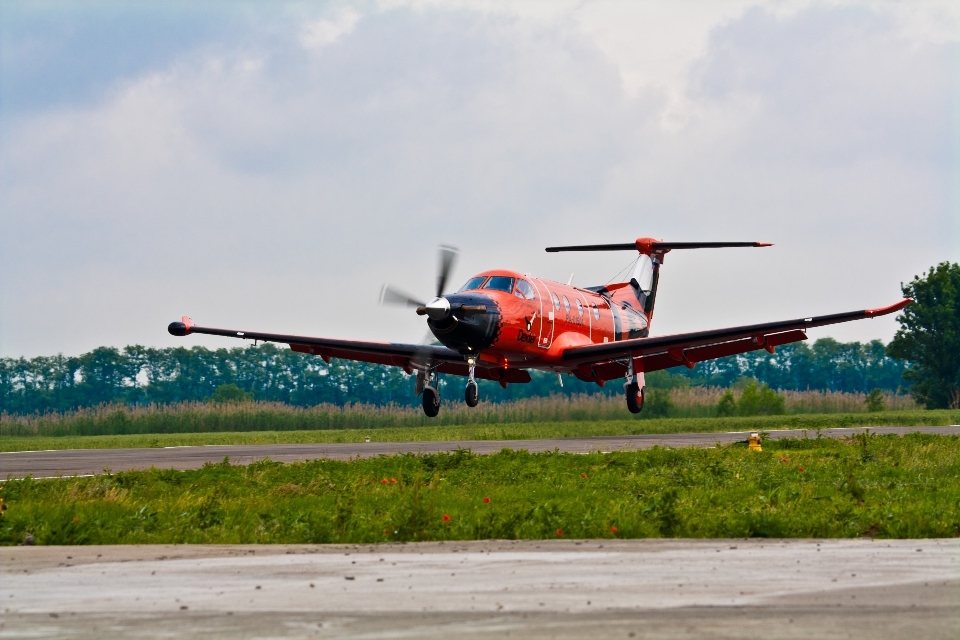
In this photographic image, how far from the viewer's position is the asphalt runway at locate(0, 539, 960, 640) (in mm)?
7297

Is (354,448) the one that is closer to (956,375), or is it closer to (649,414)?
(649,414)

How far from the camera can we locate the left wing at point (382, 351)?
36750 mm

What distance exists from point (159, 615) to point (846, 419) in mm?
39984

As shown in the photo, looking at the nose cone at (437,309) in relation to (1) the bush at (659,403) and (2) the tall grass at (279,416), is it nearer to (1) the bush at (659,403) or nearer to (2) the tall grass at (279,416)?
(2) the tall grass at (279,416)

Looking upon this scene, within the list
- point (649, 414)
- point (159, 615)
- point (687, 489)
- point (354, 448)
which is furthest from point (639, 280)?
point (159, 615)

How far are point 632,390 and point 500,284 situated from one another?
7655mm

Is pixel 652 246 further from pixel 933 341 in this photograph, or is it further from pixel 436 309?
pixel 933 341

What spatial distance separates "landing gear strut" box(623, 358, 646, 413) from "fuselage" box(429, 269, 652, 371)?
5.37 feet

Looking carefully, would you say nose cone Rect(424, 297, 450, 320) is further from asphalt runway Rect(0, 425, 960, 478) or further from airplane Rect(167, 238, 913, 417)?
asphalt runway Rect(0, 425, 960, 478)

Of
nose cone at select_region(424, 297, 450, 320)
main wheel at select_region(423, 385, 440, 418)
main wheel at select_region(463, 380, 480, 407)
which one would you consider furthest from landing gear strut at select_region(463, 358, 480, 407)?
main wheel at select_region(423, 385, 440, 418)

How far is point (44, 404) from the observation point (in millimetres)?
100562

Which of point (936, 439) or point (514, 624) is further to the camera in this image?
point (936, 439)

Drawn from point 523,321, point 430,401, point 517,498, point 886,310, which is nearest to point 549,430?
point 430,401

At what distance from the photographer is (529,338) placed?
35.1 metres
